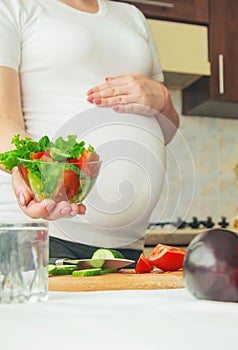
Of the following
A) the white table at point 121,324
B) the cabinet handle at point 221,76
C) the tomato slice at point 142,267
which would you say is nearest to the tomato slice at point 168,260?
the tomato slice at point 142,267

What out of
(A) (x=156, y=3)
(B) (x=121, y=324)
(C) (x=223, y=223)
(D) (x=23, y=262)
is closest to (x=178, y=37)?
(A) (x=156, y=3)

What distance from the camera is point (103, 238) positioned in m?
1.13

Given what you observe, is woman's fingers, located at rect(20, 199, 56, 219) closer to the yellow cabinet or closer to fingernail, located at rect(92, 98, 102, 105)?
fingernail, located at rect(92, 98, 102, 105)

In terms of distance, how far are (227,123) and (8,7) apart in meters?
1.89

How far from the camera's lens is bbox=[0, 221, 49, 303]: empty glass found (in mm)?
573

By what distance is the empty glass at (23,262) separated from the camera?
1.88ft

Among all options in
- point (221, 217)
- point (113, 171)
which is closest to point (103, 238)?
point (113, 171)

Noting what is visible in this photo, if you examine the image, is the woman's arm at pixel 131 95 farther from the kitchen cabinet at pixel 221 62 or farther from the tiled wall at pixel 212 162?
the tiled wall at pixel 212 162

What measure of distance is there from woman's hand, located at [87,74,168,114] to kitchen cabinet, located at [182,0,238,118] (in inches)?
53.3

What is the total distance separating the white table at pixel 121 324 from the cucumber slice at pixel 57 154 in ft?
0.91

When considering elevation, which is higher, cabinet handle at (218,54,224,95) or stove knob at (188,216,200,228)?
cabinet handle at (218,54,224,95)

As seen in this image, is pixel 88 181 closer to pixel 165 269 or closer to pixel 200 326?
pixel 165 269

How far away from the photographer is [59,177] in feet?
2.73

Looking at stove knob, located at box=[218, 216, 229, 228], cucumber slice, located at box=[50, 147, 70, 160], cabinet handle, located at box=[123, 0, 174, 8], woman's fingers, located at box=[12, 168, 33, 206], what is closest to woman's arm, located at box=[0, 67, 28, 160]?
woman's fingers, located at box=[12, 168, 33, 206]
